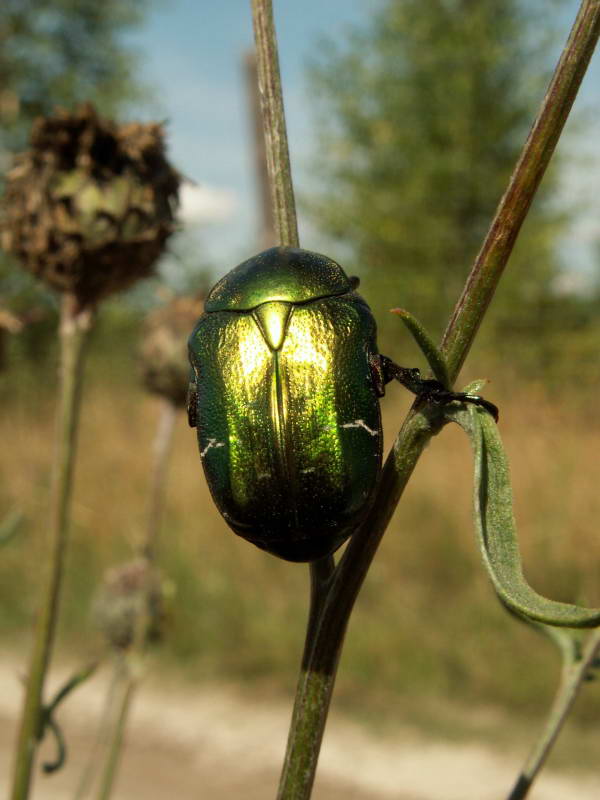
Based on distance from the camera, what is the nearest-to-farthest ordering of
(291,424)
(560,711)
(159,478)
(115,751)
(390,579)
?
1. (291,424)
2. (560,711)
3. (115,751)
4. (159,478)
5. (390,579)

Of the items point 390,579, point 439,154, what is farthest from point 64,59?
point 390,579

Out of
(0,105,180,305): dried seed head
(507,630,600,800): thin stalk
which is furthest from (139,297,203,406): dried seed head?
(507,630,600,800): thin stalk

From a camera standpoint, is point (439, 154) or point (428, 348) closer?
point (428, 348)

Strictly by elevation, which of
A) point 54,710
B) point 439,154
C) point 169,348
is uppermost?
point 439,154

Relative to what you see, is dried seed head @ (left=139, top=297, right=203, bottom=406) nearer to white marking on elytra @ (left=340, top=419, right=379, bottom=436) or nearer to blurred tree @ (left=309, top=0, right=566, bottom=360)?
white marking on elytra @ (left=340, top=419, right=379, bottom=436)

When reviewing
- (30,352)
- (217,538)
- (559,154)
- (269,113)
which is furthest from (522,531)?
(30,352)

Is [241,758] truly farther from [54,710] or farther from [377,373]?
[377,373]

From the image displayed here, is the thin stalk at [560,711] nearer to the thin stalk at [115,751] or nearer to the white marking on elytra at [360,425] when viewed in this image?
the white marking on elytra at [360,425]

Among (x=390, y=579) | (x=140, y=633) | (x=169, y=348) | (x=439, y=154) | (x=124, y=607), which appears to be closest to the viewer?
(x=140, y=633)
